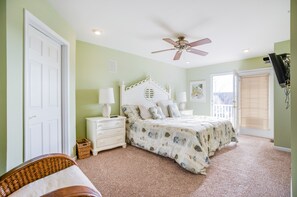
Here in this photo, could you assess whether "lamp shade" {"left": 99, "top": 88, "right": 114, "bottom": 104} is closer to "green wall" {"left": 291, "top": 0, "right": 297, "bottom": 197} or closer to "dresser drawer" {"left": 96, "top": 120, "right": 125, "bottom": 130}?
"dresser drawer" {"left": 96, "top": 120, "right": 125, "bottom": 130}

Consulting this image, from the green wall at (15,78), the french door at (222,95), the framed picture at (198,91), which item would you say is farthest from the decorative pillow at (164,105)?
the green wall at (15,78)

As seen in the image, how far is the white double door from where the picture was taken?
1782 mm

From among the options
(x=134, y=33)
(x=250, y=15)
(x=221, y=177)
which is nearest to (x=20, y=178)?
(x=221, y=177)

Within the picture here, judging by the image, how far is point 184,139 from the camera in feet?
8.18

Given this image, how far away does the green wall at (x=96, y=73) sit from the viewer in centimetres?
318

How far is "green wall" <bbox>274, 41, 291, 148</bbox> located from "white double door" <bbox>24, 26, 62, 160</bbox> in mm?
4412

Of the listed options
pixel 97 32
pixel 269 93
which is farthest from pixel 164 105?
pixel 269 93

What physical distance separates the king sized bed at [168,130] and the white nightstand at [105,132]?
261 mm

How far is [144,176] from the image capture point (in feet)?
7.03

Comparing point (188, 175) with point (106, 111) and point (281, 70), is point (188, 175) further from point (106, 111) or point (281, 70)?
point (106, 111)

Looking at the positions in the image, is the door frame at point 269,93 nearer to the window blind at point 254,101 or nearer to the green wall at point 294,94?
the window blind at point 254,101

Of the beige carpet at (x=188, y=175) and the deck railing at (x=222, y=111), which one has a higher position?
the deck railing at (x=222, y=111)

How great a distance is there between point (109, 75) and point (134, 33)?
1.30m

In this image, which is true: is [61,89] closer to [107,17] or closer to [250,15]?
[107,17]
